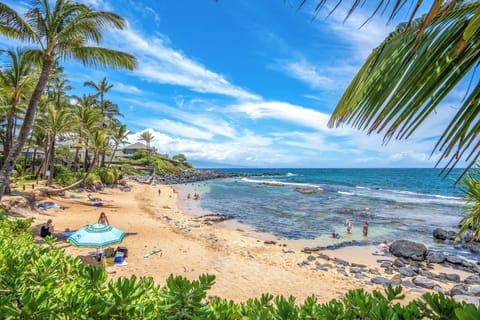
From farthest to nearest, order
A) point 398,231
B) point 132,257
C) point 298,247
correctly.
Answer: point 398,231 < point 298,247 < point 132,257

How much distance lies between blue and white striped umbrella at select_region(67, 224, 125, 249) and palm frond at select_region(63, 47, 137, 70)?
6338mm

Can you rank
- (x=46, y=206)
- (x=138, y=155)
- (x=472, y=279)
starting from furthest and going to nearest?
(x=138, y=155)
(x=46, y=206)
(x=472, y=279)

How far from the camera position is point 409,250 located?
12.0 m

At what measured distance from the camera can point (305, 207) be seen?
25281 mm

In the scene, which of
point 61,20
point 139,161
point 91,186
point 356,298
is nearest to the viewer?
point 356,298

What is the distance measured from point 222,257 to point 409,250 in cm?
931

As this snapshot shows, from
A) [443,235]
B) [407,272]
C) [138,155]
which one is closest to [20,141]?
→ [407,272]

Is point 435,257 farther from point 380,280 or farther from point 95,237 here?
point 95,237

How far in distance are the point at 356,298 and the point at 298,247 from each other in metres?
12.0

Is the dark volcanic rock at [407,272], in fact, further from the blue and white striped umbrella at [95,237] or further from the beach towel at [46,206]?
the beach towel at [46,206]

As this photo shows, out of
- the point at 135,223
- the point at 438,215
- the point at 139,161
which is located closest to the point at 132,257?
the point at 135,223

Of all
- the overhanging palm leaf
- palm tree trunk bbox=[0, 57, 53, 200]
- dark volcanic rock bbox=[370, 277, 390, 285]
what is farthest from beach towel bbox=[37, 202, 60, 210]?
the overhanging palm leaf

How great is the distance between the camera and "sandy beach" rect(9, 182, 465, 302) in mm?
8180

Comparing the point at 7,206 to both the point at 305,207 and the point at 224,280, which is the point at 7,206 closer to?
the point at 224,280
